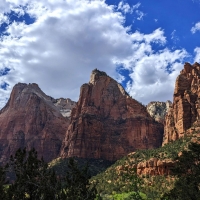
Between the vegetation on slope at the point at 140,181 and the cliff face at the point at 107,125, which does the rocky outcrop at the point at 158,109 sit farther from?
the vegetation on slope at the point at 140,181

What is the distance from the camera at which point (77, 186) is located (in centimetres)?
1894

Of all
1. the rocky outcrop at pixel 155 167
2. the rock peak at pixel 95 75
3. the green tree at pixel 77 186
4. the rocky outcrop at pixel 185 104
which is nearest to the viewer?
the green tree at pixel 77 186

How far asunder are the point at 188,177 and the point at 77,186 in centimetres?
1673

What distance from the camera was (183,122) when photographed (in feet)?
335

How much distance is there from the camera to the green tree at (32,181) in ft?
57.3

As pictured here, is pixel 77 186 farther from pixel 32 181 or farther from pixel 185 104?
pixel 185 104

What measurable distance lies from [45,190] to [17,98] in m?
157

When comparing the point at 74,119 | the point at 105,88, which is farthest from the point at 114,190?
the point at 105,88

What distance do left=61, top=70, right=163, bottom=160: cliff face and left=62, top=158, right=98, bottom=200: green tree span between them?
10627cm

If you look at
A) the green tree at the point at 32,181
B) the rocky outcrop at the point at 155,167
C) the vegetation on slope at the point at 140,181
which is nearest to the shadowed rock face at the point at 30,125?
the vegetation on slope at the point at 140,181

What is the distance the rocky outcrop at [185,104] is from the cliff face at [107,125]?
89.9 ft

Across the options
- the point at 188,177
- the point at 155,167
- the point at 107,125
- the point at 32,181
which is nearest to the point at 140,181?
the point at 155,167

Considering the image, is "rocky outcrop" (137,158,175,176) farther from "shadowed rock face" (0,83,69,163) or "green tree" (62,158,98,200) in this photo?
"shadowed rock face" (0,83,69,163)

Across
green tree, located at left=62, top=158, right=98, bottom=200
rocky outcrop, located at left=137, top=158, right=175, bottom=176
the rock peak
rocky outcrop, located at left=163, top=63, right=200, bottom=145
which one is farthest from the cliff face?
green tree, located at left=62, top=158, right=98, bottom=200
